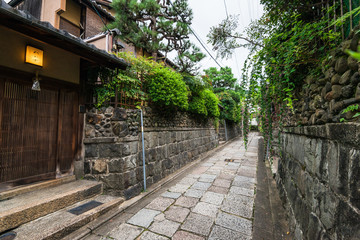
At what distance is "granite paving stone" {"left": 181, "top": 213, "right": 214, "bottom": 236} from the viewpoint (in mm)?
2545

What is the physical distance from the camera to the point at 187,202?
11.2 ft

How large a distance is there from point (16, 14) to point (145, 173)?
3544mm

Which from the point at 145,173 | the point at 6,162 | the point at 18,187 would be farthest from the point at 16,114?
the point at 145,173

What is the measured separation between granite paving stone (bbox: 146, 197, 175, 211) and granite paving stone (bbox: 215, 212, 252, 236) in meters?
1.02

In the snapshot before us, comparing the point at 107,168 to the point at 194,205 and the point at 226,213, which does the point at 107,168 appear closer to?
the point at 194,205

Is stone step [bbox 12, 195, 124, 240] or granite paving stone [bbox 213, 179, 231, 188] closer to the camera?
stone step [bbox 12, 195, 124, 240]

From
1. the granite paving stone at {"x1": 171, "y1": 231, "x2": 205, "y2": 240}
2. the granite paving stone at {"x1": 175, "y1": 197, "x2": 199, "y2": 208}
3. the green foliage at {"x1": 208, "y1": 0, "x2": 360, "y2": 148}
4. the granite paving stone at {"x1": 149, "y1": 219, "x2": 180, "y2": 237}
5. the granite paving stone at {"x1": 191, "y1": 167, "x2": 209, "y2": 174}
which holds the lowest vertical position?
the granite paving stone at {"x1": 171, "y1": 231, "x2": 205, "y2": 240}

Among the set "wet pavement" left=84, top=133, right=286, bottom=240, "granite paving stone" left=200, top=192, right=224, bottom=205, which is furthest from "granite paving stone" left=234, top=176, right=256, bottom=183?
"granite paving stone" left=200, top=192, right=224, bottom=205

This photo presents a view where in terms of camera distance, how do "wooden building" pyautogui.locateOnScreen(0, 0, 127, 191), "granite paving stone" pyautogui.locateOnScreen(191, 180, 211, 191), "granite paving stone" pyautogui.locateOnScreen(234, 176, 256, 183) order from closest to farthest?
"wooden building" pyautogui.locateOnScreen(0, 0, 127, 191) → "granite paving stone" pyautogui.locateOnScreen(191, 180, 211, 191) → "granite paving stone" pyautogui.locateOnScreen(234, 176, 256, 183)

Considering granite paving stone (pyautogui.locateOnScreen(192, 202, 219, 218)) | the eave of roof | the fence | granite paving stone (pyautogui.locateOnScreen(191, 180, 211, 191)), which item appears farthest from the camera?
granite paving stone (pyautogui.locateOnScreen(191, 180, 211, 191))

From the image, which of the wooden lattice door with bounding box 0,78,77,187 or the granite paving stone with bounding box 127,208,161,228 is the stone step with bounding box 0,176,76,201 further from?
the granite paving stone with bounding box 127,208,161,228

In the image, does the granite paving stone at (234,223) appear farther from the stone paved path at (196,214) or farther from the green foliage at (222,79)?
the green foliage at (222,79)

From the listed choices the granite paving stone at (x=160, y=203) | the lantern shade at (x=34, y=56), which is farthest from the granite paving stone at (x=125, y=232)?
the lantern shade at (x=34, y=56)

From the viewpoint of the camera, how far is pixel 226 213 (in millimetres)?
3000
